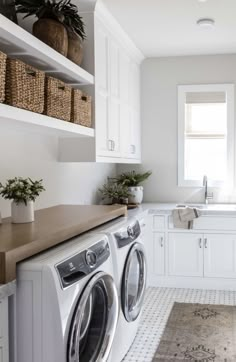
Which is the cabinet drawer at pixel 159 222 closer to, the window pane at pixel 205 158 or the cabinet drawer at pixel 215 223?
the cabinet drawer at pixel 215 223

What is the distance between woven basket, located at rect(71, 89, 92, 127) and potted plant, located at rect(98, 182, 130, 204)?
50.7 inches

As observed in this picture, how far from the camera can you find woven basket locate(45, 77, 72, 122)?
2.49 meters

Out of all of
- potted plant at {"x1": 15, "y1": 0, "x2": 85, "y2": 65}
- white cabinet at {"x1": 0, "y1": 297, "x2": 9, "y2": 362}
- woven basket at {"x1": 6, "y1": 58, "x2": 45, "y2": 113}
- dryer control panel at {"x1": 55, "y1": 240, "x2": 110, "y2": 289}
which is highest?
potted plant at {"x1": 15, "y1": 0, "x2": 85, "y2": 65}

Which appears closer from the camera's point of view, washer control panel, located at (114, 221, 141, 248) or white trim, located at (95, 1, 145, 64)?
washer control panel, located at (114, 221, 141, 248)

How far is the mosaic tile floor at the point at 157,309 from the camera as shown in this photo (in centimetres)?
297

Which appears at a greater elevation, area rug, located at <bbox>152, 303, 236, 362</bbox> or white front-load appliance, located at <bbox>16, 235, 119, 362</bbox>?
white front-load appliance, located at <bbox>16, 235, 119, 362</bbox>

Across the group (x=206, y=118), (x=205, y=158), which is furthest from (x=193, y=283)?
(x=206, y=118)

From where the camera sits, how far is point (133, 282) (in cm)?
296

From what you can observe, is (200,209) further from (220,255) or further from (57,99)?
(57,99)

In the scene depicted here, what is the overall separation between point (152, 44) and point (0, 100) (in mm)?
2858

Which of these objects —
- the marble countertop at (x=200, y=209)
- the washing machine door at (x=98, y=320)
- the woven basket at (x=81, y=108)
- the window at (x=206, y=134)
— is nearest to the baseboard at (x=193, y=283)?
the marble countertop at (x=200, y=209)

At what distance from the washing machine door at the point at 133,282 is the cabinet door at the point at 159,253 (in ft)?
4.39

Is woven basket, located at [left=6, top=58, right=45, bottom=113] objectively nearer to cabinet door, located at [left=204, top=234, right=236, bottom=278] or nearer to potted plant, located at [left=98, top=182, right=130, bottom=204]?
potted plant, located at [left=98, top=182, right=130, bottom=204]

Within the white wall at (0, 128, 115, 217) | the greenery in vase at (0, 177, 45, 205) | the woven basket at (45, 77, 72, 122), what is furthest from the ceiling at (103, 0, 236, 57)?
the greenery in vase at (0, 177, 45, 205)
